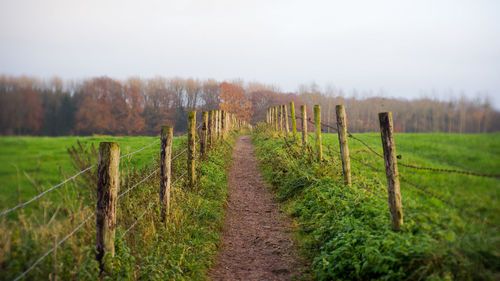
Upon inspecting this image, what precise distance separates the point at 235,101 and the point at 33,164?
4178cm

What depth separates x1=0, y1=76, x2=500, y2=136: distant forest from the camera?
5.34 m

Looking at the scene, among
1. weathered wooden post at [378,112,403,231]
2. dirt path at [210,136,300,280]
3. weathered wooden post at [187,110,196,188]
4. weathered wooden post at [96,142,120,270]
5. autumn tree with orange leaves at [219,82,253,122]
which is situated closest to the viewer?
weathered wooden post at [96,142,120,270]

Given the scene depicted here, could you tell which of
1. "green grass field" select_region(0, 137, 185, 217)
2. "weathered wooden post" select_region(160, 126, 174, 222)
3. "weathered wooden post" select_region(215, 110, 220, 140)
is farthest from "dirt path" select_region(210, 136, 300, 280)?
"weathered wooden post" select_region(215, 110, 220, 140)

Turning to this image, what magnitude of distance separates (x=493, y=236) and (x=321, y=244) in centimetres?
234

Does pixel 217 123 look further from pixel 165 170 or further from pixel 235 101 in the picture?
pixel 235 101

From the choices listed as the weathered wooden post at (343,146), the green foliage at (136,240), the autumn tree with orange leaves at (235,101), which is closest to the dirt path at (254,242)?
the green foliage at (136,240)

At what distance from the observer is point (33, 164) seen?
17.4 feet

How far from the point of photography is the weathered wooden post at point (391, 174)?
159 inches

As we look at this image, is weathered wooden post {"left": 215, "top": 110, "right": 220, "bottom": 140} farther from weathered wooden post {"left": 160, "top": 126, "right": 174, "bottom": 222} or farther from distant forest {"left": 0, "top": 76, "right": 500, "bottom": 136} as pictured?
weathered wooden post {"left": 160, "top": 126, "right": 174, "bottom": 222}

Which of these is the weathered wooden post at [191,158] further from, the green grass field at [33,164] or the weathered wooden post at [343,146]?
the weathered wooden post at [343,146]

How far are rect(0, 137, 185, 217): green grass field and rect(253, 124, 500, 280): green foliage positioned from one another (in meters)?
3.26

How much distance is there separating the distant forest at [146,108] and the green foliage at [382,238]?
4.01ft

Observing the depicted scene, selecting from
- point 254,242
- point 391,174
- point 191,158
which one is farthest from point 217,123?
point 391,174

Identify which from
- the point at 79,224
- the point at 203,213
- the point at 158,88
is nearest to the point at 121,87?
the point at 158,88
